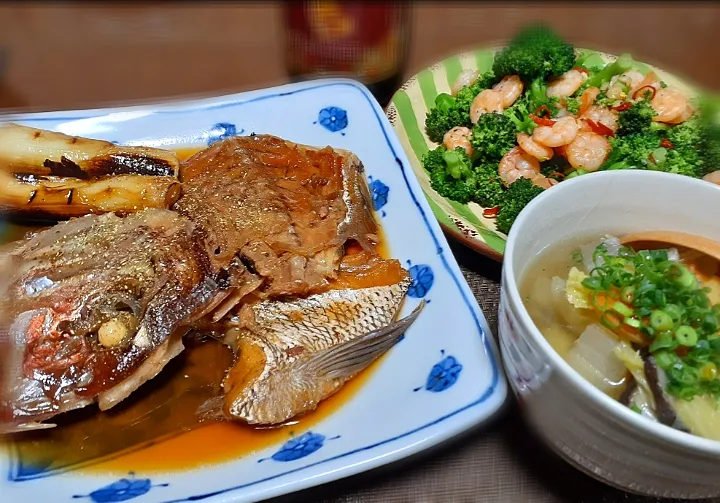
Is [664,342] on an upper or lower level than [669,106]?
upper

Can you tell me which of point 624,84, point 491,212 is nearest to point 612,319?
point 491,212

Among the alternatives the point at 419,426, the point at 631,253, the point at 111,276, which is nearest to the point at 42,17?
the point at 111,276

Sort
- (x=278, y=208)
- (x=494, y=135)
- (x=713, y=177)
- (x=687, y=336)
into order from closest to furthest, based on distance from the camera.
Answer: (x=687, y=336), (x=278, y=208), (x=713, y=177), (x=494, y=135)

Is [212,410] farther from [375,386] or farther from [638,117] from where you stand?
[638,117]

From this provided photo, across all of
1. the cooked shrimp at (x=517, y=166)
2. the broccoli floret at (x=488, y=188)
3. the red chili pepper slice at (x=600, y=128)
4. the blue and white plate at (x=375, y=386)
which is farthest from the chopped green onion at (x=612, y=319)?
the red chili pepper slice at (x=600, y=128)

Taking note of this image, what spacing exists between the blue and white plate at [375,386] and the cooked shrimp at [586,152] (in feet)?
2.02

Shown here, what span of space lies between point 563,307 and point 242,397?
0.80m

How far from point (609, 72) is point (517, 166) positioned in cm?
67

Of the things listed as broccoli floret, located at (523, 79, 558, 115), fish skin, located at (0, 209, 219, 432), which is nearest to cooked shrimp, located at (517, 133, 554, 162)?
broccoli floret, located at (523, 79, 558, 115)

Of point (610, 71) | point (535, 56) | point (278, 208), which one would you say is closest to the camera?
point (278, 208)

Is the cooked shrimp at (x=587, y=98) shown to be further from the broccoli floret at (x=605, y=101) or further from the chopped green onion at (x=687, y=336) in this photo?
the chopped green onion at (x=687, y=336)

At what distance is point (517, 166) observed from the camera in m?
2.20

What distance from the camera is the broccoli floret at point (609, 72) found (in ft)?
8.04

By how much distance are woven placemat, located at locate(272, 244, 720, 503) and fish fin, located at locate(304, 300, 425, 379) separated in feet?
0.89
